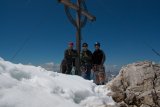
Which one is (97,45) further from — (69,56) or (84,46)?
(69,56)

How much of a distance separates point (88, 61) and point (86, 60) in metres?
0.11

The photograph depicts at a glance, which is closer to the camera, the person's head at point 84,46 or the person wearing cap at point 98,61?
the person wearing cap at point 98,61

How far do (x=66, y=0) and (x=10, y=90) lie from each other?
8.64 metres

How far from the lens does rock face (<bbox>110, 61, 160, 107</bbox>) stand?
787cm

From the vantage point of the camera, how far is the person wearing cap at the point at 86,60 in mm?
12922

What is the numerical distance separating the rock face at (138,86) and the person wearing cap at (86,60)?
11.2 feet

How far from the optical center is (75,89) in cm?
688

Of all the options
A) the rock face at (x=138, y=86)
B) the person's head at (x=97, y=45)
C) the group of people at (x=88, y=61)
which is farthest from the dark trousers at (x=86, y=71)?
the rock face at (x=138, y=86)

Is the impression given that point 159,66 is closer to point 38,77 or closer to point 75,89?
point 75,89

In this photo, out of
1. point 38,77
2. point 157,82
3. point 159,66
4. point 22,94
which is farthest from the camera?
point 159,66

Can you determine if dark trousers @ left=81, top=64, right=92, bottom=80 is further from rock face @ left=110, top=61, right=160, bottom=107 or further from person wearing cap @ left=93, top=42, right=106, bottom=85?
rock face @ left=110, top=61, right=160, bottom=107

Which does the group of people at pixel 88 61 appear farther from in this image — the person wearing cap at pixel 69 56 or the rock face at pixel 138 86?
the rock face at pixel 138 86

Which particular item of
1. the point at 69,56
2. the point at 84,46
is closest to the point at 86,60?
the point at 84,46

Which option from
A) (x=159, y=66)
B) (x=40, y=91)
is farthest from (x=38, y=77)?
(x=159, y=66)
